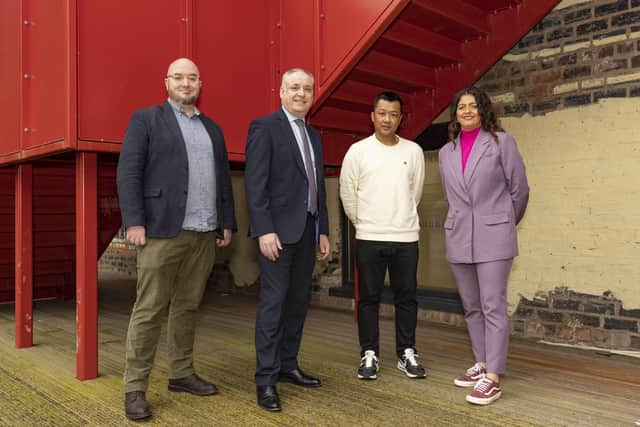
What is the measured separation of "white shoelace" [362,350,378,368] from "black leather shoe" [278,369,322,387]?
1.02 feet

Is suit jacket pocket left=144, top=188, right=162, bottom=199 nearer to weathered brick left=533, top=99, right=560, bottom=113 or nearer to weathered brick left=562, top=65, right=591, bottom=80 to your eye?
weathered brick left=533, top=99, right=560, bottom=113

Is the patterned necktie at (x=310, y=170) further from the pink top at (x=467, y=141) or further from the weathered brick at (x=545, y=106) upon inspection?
the weathered brick at (x=545, y=106)

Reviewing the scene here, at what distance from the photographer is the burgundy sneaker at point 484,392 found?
108 inches

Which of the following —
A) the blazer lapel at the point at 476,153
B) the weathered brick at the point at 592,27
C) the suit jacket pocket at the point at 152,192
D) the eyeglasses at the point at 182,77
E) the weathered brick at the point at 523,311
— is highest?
the weathered brick at the point at 592,27

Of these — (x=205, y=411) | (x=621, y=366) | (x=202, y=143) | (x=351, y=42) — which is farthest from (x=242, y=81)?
(x=621, y=366)

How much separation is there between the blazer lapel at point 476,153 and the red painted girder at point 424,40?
1.16 metres

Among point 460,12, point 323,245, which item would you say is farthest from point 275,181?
point 460,12

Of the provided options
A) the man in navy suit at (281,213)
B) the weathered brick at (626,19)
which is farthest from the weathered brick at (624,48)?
the man in navy suit at (281,213)

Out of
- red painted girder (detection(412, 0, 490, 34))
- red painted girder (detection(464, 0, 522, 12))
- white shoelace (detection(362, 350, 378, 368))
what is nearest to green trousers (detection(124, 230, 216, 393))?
white shoelace (detection(362, 350, 378, 368))

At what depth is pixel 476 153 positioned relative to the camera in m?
2.86

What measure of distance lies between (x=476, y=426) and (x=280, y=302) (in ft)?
3.44

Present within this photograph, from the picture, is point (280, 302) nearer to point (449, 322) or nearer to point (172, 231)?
point (172, 231)

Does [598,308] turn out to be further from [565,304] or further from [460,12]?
[460,12]

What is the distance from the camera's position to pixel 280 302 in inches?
107
